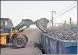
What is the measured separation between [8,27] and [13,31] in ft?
1.93

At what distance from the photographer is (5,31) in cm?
1508

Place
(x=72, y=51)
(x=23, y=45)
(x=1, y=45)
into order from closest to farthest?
1. (x=72, y=51)
2. (x=23, y=45)
3. (x=1, y=45)

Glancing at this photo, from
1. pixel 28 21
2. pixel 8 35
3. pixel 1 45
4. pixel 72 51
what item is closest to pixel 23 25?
pixel 28 21

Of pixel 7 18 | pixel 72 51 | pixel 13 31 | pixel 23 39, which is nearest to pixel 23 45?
pixel 23 39

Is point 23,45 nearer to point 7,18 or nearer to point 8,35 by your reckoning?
point 8,35

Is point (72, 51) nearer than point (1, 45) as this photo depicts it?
Yes

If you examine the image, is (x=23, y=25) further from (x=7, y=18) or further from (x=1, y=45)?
(x=1, y=45)

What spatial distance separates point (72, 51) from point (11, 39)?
10.4m

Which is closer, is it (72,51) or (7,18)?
(72,51)

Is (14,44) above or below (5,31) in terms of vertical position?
below

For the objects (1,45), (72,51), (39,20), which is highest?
(39,20)

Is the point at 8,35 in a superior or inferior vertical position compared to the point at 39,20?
inferior

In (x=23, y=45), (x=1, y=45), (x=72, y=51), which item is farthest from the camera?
(x=1, y=45)

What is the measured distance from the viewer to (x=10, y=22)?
1505 centimetres
